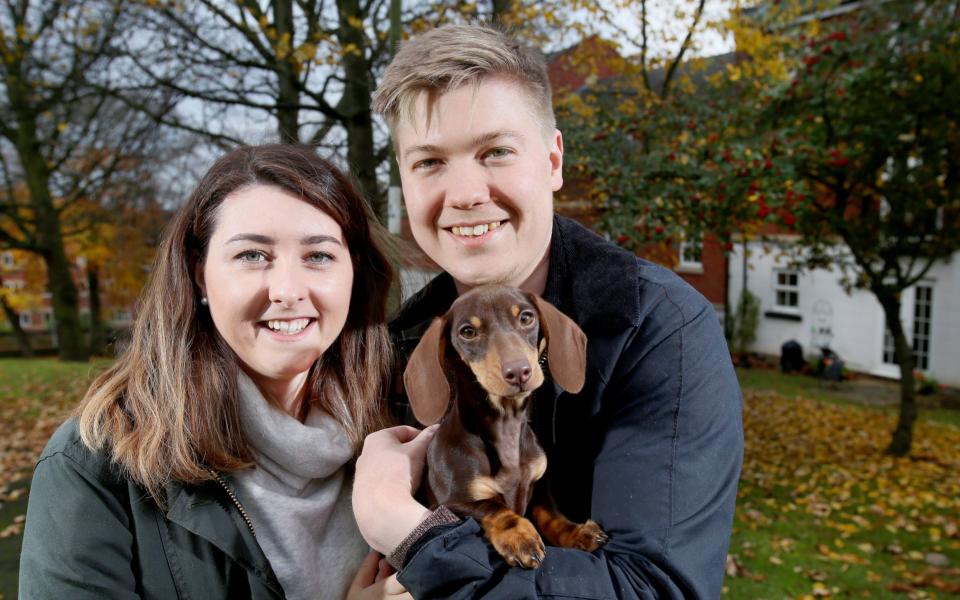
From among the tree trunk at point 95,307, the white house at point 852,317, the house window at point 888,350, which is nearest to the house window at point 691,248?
the white house at point 852,317

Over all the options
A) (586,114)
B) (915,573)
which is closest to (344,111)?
(586,114)

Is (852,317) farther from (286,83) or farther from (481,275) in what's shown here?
(481,275)

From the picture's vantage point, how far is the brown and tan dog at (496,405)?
58.3 inches

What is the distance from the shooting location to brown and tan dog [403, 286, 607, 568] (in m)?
1.48

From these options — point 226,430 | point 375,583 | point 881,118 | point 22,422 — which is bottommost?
point 22,422

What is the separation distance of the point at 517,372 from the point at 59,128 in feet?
47.7

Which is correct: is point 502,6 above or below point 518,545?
above

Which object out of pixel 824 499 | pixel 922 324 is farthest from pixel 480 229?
pixel 922 324

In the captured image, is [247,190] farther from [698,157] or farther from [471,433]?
[698,157]

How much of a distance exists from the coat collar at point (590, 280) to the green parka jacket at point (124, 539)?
1023mm

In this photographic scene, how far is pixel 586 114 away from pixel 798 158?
2.67m

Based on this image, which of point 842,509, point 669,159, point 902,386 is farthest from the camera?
point 902,386

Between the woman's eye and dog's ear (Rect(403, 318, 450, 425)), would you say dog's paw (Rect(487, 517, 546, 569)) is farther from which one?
the woman's eye

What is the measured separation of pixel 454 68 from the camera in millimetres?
1713
